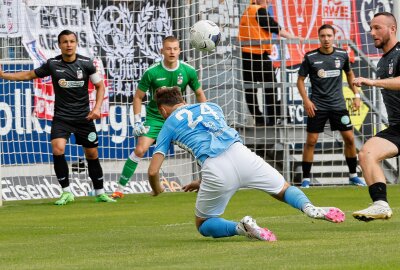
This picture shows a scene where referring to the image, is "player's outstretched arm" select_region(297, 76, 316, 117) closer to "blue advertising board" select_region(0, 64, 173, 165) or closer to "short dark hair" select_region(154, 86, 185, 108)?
"blue advertising board" select_region(0, 64, 173, 165)

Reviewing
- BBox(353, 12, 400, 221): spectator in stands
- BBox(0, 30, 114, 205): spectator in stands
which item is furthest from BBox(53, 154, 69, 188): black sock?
BBox(353, 12, 400, 221): spectator in stands

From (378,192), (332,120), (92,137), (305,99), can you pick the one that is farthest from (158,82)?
(378,192)

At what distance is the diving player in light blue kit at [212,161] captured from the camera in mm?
10047

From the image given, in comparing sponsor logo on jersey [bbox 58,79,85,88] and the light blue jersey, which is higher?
the light blue jersey

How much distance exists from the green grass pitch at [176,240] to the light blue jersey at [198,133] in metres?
0.79

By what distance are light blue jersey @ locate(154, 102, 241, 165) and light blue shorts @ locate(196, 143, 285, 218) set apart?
0.07m

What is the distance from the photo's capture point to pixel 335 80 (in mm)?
19281

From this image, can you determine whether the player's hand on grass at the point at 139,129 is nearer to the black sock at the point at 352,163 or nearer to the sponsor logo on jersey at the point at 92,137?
the sponsor logo on jersey at the point at 92,137

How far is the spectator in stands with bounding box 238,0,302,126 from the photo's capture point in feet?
70.2

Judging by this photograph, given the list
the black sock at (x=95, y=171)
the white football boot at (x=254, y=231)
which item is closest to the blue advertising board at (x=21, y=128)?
the black sock at (x=95, y=171)

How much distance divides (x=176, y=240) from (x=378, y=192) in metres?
1.96

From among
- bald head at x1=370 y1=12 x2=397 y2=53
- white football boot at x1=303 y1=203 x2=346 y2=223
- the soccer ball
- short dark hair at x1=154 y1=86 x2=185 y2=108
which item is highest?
bald head at x1=370 y1=12 x2=397 y2=53

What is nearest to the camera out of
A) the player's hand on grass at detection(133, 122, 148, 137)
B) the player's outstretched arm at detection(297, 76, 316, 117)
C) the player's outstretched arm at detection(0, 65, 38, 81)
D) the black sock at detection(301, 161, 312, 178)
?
the player's outstretched arm at detection(0, 65, 38, 81)

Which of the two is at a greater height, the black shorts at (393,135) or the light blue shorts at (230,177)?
the black shorts at (393,135)
